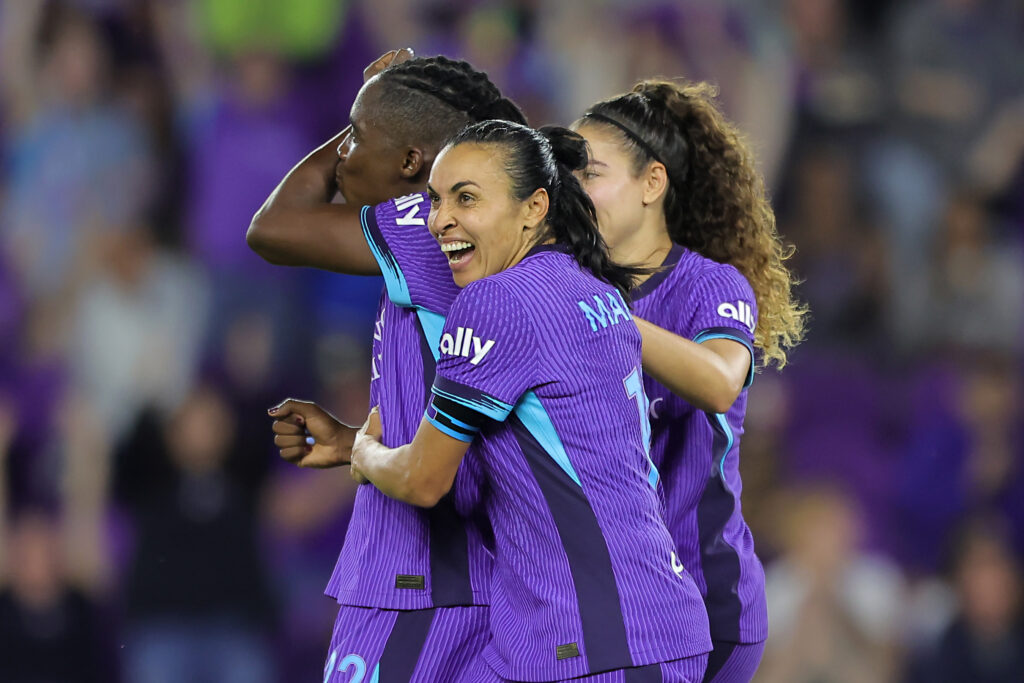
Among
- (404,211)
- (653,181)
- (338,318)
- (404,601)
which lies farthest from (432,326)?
(338,318)

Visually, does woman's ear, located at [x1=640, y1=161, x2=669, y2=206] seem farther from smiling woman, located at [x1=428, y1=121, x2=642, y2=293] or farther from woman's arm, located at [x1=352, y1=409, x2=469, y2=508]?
woman's arm, located at [x1=352, y1=409, x2=469, y2=508]

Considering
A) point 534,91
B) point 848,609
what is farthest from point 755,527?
point 534,91

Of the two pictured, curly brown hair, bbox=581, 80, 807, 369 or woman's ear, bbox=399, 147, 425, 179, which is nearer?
woman's ear, bbox=399, 147, 425, 179

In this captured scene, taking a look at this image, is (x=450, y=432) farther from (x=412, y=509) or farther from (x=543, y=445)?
(x=412, y=509)

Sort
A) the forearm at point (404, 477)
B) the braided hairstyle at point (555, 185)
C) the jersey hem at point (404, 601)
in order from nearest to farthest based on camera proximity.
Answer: the forearm at point (404, 477) → the braided hairstyle at point (555, 185) → the jersey hem at point (404, 601)

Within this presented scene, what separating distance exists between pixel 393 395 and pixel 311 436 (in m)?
0.41

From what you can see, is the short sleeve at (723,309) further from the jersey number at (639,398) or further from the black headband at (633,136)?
the jersey number at (639,398)

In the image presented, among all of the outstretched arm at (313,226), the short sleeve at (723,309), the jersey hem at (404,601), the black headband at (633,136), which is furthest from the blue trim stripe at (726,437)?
the outstretched arm at (313,226)

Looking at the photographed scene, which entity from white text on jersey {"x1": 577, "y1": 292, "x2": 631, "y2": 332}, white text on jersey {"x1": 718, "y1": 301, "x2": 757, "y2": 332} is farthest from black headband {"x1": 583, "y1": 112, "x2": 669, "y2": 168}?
white text on jersey {"x1": 577, "y1": 292, "x2": 631, "y2": 332}

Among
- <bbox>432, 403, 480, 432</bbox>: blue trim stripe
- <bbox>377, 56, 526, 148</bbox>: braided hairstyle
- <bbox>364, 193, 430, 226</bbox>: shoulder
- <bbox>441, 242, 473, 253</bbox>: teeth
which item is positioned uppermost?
<bbox>377, 56, 526, 148</bbox>: braided hairstyle

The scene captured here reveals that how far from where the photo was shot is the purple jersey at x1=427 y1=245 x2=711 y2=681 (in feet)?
8.52

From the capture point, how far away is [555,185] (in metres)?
2.89

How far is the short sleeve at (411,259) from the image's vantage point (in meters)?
2.95

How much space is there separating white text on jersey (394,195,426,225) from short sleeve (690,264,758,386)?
2.83 ft
